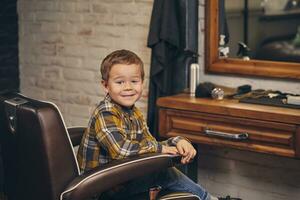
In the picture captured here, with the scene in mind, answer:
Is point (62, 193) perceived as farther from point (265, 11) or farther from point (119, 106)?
point (265, 11)

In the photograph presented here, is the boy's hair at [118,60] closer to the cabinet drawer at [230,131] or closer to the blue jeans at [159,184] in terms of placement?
the blue jeans at [159,184]

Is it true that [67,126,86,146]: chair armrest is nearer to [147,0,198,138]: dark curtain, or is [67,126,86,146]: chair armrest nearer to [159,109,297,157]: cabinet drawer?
[159,109,297,157]: cabinet drawer

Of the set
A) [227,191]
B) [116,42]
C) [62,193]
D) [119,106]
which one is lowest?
[227,191]

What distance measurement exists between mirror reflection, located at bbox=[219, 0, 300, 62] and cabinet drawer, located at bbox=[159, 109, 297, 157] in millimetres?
501

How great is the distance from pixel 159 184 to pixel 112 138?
0.29 metres

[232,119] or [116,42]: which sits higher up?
[116,42]

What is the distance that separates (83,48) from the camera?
3.53 meters

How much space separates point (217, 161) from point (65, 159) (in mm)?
1405

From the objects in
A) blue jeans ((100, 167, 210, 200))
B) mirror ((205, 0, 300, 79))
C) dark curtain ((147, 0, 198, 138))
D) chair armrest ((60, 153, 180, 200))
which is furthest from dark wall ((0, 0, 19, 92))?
chair armrest ((60, 153, 180, 200))

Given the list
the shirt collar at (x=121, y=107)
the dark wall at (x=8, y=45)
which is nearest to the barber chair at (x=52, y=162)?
the shirt collar at (x=121, y=107)

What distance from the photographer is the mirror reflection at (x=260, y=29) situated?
8.90ft

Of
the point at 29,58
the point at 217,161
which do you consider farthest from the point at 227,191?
the point at 29,58

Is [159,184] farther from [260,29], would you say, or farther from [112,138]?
[260,29]

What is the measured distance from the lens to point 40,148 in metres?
1.88
